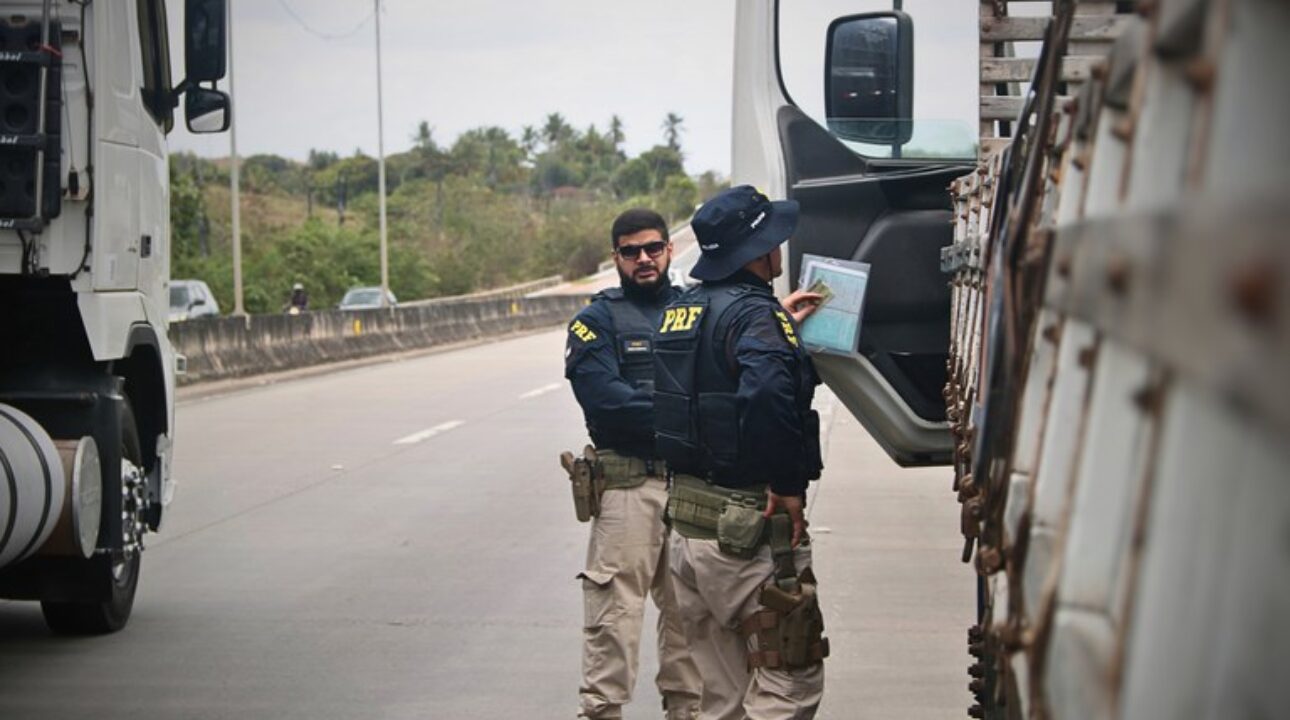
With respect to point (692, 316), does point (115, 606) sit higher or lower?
lower

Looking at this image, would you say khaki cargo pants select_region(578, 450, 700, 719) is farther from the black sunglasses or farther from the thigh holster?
the thigh holster

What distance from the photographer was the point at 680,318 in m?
4.98

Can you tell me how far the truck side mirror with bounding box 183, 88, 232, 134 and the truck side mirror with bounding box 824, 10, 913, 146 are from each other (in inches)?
112

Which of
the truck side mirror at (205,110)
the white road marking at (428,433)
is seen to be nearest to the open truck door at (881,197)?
the truck side mirror at (205,110)

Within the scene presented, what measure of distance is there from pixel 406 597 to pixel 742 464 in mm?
4245

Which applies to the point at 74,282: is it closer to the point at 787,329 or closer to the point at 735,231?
the point at 735,231

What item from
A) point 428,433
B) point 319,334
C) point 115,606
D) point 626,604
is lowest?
point 319,334

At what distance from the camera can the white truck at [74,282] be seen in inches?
247

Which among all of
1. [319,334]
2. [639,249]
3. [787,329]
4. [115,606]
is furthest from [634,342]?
[319,334]

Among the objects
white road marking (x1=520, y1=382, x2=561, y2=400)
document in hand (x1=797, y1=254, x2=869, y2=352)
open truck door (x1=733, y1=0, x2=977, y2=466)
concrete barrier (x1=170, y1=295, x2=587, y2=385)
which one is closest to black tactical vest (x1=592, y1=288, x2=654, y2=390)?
document in hand (x1=797, y1=254, x2=869, y2=352)

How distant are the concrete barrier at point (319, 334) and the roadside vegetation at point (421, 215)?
1290cm

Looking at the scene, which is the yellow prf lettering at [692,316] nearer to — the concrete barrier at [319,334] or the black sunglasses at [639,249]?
the black sunglasses at [639,249]

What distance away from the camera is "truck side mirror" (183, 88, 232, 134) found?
7.73 meters

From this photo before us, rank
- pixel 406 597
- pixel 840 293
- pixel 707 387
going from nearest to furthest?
pixel 707 387 → pixel 840 293 → pixel 406 597
